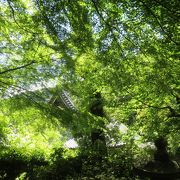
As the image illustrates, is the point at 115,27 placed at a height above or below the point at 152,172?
above

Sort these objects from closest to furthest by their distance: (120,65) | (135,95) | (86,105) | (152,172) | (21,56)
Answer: (120,65) < (21,56) < (86,105) < (135,95) < (152,172)

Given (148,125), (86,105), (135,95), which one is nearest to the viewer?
(86,105)

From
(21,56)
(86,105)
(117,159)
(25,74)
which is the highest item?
(21,56)

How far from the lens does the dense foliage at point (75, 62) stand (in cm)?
600

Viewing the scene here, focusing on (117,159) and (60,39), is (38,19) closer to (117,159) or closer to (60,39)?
(60,39)

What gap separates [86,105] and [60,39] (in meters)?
2.68

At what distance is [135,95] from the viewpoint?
9.73 metres

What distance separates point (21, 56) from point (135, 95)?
14.9 ft

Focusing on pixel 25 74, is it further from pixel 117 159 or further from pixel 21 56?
pixel 117 159

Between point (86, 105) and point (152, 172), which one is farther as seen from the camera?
point (152, 172)

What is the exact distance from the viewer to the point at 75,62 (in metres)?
7.69

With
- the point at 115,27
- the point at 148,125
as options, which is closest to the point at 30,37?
the point at 115,27

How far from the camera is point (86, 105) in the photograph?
8.45 metres

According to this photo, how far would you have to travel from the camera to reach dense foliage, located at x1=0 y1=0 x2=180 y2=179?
19.7ft
